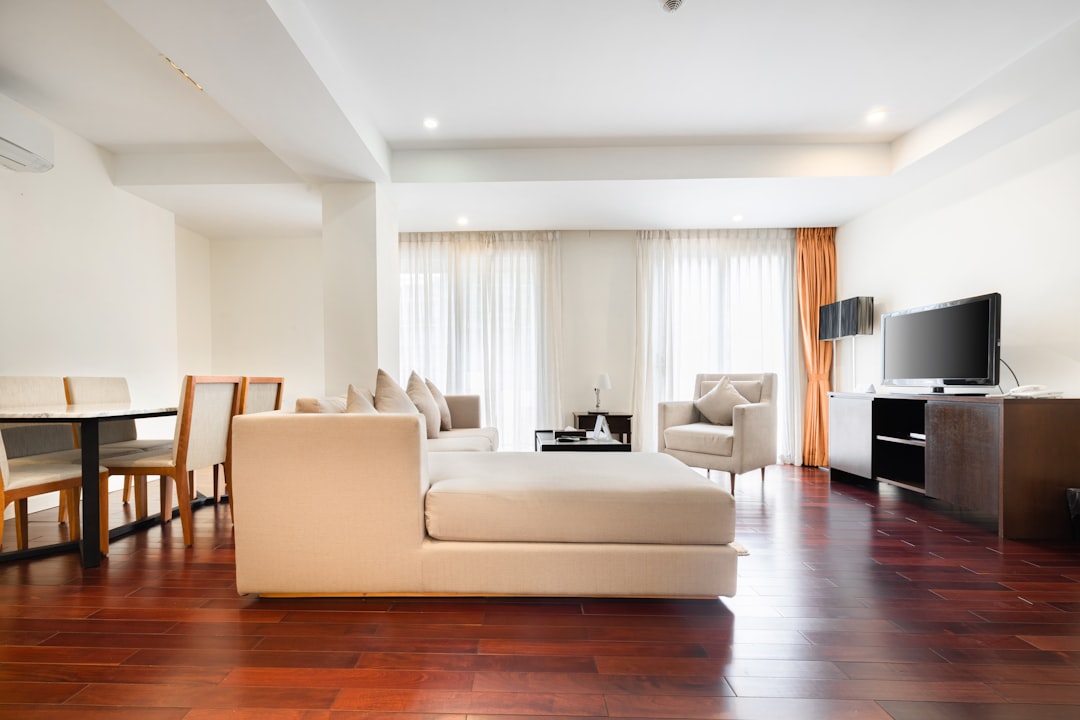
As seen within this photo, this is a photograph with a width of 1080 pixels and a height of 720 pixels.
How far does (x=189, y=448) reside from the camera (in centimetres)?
278

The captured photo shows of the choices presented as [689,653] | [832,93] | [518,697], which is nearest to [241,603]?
[518,697]

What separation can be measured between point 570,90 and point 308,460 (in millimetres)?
2713

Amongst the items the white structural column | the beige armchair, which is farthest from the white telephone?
the white structural column

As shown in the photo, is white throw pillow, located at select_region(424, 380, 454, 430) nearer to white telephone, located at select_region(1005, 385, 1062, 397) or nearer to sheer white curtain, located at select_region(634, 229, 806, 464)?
sheer white curtain, located at select_region(634, 229, 806, 464)

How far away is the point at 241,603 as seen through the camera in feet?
6.54

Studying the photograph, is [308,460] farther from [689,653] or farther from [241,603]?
[689,653]

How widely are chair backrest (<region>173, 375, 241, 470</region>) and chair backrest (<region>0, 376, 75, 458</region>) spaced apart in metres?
0.98

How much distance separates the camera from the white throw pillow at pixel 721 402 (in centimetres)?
443

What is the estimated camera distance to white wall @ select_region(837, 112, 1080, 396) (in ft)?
10.1

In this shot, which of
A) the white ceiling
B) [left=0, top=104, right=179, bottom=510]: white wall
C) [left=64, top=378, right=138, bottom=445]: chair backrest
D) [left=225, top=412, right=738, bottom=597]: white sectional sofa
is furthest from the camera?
[left=0, top=104, right=179, bottom=510]: white wall

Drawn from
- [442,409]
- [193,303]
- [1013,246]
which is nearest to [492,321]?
[442,409]

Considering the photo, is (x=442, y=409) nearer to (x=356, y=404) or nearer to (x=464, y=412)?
(x=464, y=412)

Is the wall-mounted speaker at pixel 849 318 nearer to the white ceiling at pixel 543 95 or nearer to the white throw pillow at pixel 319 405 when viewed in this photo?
the white ceiling at pixel 543 95

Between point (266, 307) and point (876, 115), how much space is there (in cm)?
589
